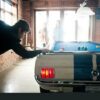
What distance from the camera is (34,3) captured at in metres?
12.5

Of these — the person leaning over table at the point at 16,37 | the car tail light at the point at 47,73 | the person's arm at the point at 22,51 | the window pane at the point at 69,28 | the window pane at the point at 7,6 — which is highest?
the window pane at the point at 7,6

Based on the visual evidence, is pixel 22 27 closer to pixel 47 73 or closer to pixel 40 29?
pixel 47 73

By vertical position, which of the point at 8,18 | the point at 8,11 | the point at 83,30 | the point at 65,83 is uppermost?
the point at 8,11

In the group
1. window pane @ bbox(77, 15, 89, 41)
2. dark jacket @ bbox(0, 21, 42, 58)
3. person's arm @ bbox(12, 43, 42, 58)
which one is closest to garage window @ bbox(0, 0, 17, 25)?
window pane @ bbox(77, 15, 89, 41)

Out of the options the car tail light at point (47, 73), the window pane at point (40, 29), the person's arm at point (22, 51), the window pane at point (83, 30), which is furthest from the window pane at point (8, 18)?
the car tail light at point (47, 73)

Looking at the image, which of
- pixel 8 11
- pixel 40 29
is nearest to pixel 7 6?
pixel 8 11

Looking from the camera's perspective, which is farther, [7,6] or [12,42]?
[7,6]

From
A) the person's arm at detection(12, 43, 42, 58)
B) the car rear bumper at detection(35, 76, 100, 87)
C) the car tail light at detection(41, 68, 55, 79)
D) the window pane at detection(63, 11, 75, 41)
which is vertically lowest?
the car rear bumper at detection(35, 76, 100, 87)

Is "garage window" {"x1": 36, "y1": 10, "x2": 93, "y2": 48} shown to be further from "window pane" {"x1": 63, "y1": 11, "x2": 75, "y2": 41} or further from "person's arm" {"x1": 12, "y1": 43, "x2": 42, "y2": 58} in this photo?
"person's arm" {"x1": 12, "y1": 43, "x2": 42, "y2": 58}

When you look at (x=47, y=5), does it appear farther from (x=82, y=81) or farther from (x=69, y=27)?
(x=82, y=81)

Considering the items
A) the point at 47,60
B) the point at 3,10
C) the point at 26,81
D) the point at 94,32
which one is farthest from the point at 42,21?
the point at 47,60

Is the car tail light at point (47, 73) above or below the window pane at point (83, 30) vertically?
below

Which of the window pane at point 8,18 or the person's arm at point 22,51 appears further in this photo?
the window pane at point 8,18

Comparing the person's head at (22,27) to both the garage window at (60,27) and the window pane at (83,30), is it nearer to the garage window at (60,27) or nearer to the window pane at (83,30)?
the garage window at (60,27)
